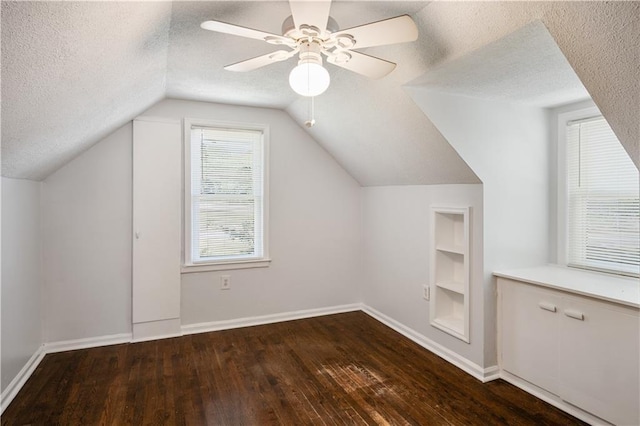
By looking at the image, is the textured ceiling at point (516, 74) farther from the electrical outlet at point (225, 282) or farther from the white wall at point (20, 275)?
the white wall at point (20, 275)

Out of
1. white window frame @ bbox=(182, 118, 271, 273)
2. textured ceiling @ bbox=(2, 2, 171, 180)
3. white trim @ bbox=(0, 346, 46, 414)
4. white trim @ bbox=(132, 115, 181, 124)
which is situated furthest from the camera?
white window frame @ bbox=(182, 118, 271, 273)

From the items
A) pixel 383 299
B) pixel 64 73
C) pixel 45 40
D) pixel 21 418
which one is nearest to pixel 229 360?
pixel 21 418

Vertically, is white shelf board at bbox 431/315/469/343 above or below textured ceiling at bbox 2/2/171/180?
below

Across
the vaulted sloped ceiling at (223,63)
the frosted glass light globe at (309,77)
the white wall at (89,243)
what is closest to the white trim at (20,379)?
the white wall at (89,243)

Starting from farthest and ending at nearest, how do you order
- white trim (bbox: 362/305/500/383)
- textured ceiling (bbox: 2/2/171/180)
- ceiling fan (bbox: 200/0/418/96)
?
white trim (bbox: 362/305/500/383) → ceiling fan (bbox: 200/0/418/96) → textured ceiling (bbox: 2/2/171/180)

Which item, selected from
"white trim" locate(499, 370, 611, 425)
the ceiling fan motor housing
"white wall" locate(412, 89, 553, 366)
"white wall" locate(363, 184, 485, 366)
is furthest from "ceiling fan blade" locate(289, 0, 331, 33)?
"white trim" locate(499, 370, 611, 425)

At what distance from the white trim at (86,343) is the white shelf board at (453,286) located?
294cm

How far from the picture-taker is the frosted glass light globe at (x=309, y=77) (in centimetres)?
161

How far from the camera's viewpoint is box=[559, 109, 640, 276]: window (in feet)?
8.56

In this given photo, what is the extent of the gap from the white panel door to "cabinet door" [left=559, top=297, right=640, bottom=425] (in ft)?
10.7

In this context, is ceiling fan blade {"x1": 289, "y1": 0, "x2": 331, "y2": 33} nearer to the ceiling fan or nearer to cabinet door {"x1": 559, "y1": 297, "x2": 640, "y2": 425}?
the ceiling fan

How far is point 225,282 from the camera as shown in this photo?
3.82m

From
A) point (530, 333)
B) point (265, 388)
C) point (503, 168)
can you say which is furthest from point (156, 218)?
point (530, 333)

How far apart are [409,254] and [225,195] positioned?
2.00 meters
